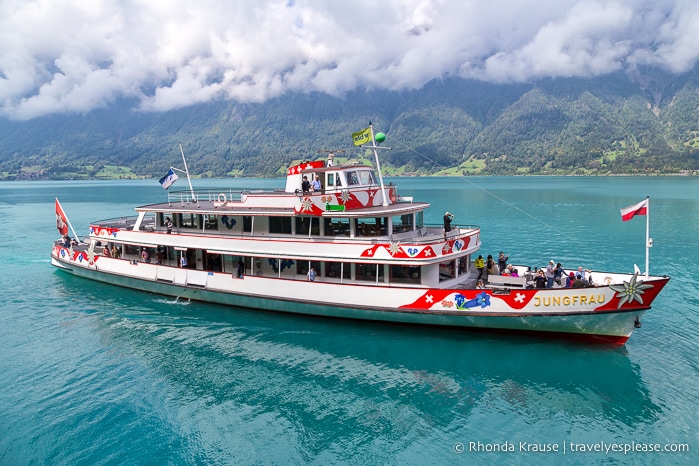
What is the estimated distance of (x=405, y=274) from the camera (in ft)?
70.4

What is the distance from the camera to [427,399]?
636 inches

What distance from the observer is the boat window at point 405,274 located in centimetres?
2134

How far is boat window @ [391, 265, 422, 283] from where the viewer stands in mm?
21344

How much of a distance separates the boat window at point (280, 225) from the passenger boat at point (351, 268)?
0.17ft

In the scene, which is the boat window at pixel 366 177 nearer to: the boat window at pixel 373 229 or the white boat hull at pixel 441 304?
the boat window at pixel 373 229

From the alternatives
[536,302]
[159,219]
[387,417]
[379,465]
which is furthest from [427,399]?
[159,219]

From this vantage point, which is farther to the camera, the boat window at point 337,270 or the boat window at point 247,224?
the boat window at point 247,224

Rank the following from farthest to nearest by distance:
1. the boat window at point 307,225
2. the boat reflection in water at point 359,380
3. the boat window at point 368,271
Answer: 1. the boat window at point 307,225
2. the boat window at point 368,271
3. the boat reflection in water at point 359,380

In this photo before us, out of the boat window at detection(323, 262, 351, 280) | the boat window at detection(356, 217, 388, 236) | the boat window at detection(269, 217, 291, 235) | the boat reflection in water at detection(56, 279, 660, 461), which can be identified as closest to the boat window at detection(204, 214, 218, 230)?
the boat window at detection(269, 217, 291, 235)

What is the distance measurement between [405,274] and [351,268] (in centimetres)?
253

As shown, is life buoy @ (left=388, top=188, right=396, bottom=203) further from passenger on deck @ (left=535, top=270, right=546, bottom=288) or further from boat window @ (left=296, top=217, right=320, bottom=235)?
passenger on deck @ (left=535, top=270, right=546, bottom=288)

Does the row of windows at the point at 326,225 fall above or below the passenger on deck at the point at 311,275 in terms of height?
above

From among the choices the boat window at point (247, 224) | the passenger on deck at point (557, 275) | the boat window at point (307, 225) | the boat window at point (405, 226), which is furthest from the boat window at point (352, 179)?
the passenger on deck at point (557, 275)

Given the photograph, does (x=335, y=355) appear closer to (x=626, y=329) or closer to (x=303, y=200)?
(x=303, y=200)
